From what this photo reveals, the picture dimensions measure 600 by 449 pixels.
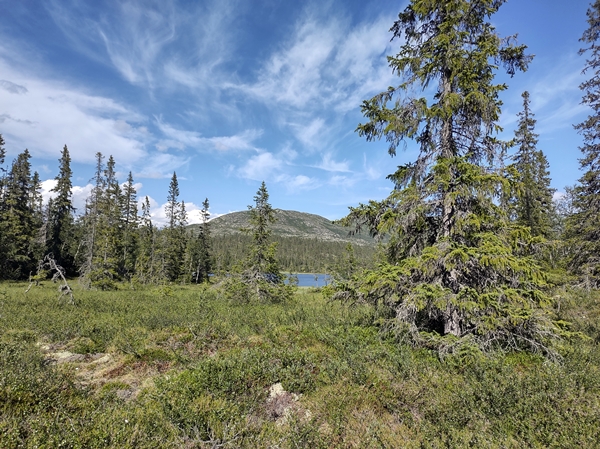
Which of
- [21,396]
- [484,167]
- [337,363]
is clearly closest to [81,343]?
[21,396]

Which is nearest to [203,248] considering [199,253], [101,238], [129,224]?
[199,253]

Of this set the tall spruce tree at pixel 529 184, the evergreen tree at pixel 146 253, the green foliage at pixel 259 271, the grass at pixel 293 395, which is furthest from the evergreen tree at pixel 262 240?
the evergreen tree at pixel 146 253

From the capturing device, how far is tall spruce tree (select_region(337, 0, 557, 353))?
23.2 ft

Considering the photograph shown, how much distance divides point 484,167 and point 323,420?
7.08 metres

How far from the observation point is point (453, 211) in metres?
8.31

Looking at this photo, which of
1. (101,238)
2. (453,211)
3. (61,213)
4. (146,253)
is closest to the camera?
(453,211)

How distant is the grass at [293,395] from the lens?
4457 millimetres

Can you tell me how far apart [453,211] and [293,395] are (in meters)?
6.30

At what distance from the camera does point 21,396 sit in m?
5.06

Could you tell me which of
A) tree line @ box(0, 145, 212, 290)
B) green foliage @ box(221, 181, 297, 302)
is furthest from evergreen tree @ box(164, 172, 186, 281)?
green foliage @ box(221, 181, 297, 302)

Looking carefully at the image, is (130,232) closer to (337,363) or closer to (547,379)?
(337,363)

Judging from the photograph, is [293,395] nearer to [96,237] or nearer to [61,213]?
[96,237]

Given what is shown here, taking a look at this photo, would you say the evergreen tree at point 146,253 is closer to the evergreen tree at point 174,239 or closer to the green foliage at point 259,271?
the evergreen tree at point 174,239

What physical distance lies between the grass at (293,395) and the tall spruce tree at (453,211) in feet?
3.63
